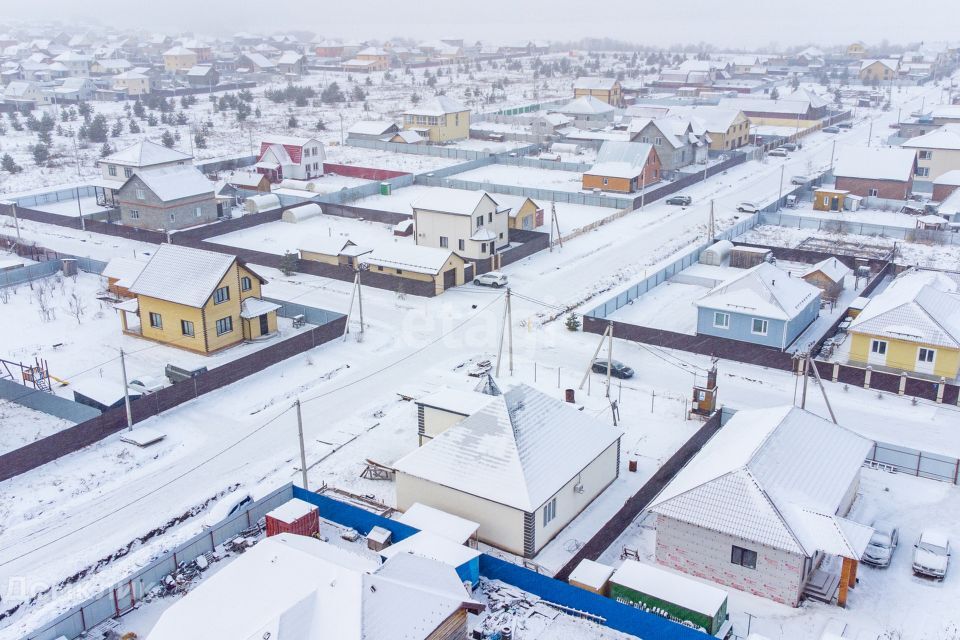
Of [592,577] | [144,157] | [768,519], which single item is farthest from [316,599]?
[144,157]

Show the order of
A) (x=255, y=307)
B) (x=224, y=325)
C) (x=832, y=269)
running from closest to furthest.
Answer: (x=224, y=325) → (x=255, y=307) → (x=832, y=269)

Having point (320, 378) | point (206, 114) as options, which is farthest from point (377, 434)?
point (206, 114)

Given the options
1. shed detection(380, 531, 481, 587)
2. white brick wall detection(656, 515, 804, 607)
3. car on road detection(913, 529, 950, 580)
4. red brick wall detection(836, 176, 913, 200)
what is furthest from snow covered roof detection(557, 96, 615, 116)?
shed detection(380, 531, 481, 587)

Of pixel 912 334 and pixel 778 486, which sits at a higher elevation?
pixel 912 334

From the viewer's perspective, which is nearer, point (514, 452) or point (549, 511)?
point (549, 511)

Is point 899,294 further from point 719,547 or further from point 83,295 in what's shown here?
point 83,295

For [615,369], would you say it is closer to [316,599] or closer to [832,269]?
[832,269]

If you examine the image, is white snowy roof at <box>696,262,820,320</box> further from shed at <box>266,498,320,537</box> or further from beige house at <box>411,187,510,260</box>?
shed at <box>266,498,320,537</box>
